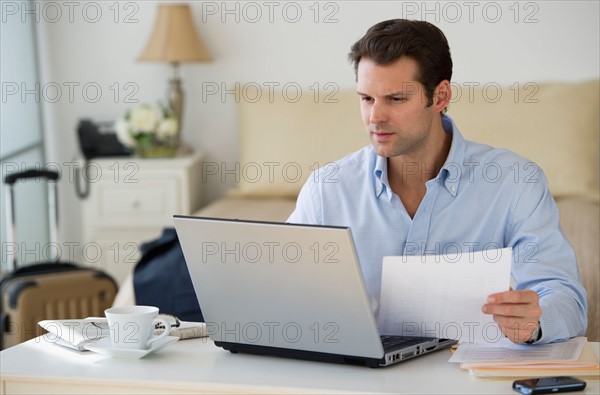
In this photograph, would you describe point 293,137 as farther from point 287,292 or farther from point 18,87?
point 287,292

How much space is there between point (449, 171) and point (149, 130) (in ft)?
7.18

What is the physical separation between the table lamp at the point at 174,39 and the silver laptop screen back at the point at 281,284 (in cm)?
242

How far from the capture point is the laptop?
1386mm

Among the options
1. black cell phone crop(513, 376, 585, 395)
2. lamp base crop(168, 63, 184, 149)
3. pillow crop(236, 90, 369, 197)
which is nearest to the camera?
black cell phone crop(513, 376, 585, 395)

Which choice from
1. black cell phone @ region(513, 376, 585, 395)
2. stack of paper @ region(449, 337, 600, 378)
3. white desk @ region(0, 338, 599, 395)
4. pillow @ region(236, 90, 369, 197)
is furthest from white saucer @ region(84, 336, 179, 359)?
pillow @ region(236, 90, 369, 197)

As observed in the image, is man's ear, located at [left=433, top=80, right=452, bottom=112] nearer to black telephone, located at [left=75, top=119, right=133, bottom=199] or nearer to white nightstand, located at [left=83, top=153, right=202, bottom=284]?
white nightstand, located at [left=83, top=153, right=202, bottom=284]

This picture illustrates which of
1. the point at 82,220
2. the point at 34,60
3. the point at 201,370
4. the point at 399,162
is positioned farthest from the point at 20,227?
the point at 201,370

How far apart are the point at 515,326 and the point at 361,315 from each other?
26 centimetres

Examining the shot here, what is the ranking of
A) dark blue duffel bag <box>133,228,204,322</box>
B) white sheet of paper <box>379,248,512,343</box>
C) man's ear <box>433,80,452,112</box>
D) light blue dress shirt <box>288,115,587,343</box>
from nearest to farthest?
white sheet of paper <box>379,248,512,343</box> < light blue dress shirt <box>288,115,587,343</box> < man's ear <box>433,80,452,112</box> < dark blue duffel bag <box>133,228,204,322</box>

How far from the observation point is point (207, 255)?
58.1 inches

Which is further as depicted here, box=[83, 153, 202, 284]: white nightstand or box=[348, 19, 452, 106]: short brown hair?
box=[83, 153, 202, 284]: white nightstand

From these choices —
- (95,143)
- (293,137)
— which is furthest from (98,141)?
(293,137)

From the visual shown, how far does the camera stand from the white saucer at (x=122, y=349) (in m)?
1.50

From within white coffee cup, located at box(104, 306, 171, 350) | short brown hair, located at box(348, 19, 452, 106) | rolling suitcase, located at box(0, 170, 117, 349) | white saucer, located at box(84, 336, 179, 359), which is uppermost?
short brown hair, located at box(348, 19, 452, 106)
